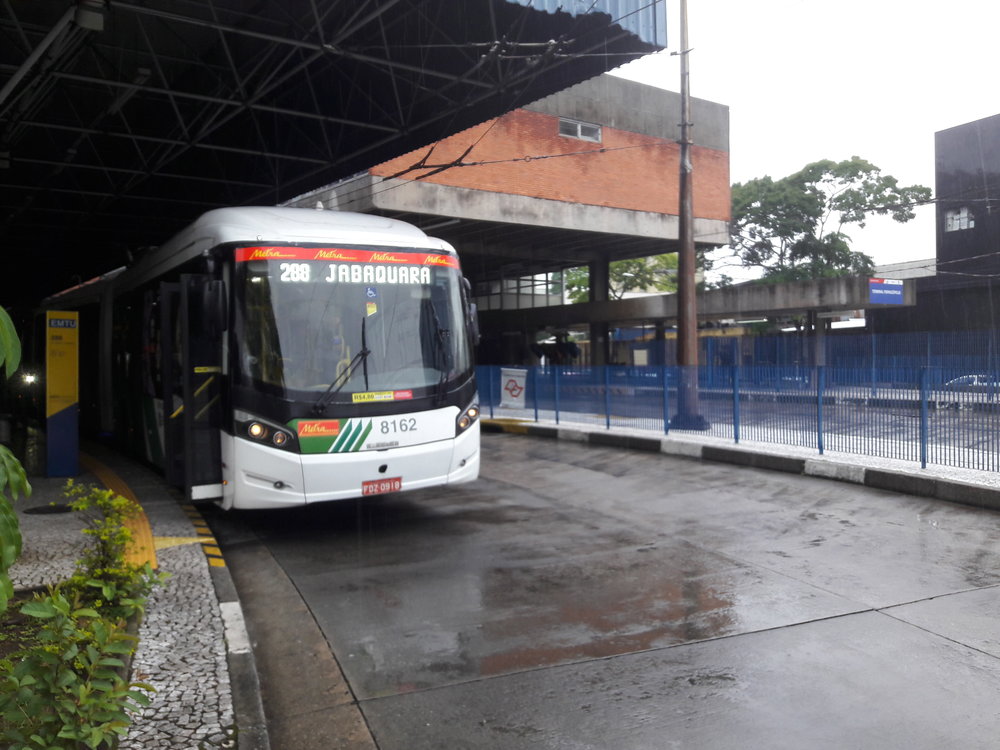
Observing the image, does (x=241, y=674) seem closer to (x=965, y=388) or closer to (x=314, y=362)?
(x=314, y=362)

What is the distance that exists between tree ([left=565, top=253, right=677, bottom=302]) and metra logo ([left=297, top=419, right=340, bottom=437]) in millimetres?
37112

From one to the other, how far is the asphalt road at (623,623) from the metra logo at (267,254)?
2.77 metres

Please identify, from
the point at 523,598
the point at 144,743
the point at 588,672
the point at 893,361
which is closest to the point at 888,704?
the point at 588,672

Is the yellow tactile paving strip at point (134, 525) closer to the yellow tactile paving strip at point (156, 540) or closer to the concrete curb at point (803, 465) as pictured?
the yellow tactile paving strip at point (156, 540)

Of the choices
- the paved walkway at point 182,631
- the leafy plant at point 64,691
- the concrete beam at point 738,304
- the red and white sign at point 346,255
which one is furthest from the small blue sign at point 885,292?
the leafy plant at point 64,691

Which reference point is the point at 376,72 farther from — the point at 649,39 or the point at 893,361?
the point at 893,361

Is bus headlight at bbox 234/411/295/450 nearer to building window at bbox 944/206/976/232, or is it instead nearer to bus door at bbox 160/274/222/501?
bus door at bbox 160/274/222/501

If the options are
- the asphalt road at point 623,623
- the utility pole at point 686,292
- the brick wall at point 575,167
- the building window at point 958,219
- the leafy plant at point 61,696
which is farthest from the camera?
the building window at point 958,219

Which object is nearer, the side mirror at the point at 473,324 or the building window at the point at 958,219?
the side mirror at the point at 473,324

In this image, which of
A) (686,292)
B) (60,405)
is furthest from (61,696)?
(686,292)

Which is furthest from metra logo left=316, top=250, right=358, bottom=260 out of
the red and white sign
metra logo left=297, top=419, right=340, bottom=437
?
metra logo left=297, top=419, right=340, bottom=437

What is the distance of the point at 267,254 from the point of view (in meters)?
7.70

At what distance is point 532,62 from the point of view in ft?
36.7

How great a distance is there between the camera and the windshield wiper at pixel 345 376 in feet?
24.7
